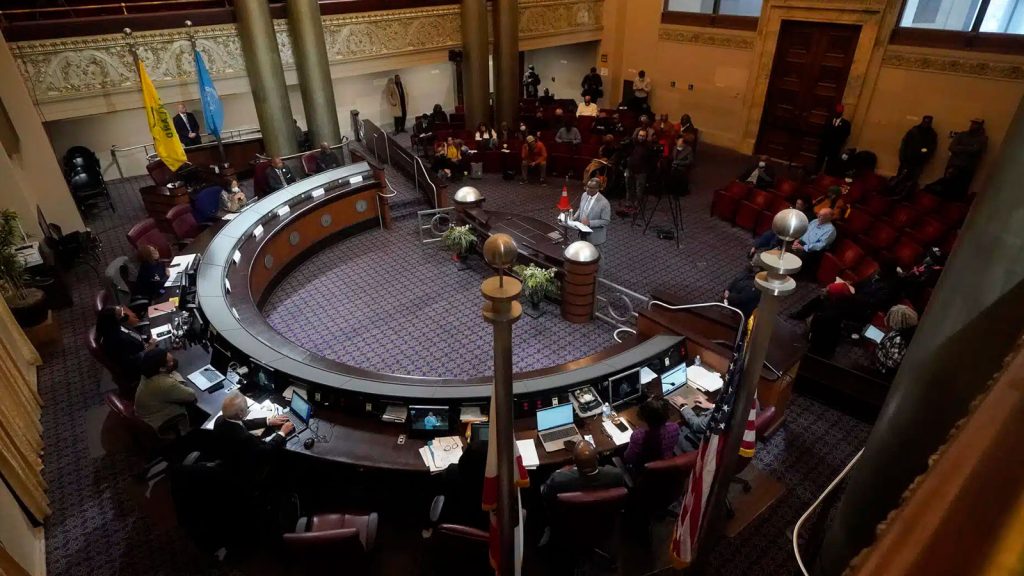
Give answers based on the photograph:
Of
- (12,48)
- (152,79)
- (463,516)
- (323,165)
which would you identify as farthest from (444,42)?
(463,516)

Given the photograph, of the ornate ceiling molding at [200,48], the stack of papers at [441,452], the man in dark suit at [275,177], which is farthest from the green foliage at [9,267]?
the stack of papers at [441,452]

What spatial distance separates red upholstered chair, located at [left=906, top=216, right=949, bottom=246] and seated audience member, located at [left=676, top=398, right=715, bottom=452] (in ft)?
17.7

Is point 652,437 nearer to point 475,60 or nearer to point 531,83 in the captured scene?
point 475,60

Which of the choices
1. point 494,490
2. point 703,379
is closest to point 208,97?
point 703,379

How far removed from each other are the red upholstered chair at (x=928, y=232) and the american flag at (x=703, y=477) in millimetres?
Answer: 6663

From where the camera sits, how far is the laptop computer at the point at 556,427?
4.85m

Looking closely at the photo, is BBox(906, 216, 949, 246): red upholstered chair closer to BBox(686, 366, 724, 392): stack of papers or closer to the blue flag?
BBox(686, 366, 724, 392): stack of papers

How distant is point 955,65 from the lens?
10.4 meters

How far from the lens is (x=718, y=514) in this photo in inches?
115

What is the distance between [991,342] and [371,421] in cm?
464

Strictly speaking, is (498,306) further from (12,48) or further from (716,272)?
(12,48)

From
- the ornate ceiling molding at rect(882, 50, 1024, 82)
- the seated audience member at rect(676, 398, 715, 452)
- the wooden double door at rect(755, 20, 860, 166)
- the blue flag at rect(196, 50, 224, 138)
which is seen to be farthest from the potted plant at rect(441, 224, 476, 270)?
the ornate ceiling molding at rect(882, 50, 1024, 82)

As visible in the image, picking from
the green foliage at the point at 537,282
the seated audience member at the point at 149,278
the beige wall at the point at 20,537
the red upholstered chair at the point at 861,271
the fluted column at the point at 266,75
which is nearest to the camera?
the beige wall at the point at 20,537

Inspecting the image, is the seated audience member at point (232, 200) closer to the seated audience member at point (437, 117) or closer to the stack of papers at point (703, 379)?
the seated audience member at point (437, 117)
